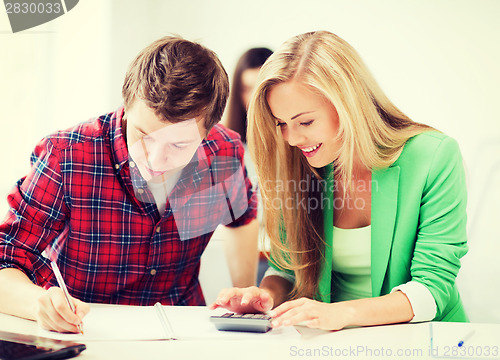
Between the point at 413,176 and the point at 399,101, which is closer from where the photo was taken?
the point at 413,176

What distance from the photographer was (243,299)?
0.95 meters

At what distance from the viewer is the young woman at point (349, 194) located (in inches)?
39.1

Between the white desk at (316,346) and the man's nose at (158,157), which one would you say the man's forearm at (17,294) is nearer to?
the white desk at (316,346)

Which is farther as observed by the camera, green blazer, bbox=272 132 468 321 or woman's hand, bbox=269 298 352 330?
green blazer, bbox=272 132 468 321

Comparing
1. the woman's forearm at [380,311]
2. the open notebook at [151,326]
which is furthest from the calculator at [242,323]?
the woman's forearm at [380,311]

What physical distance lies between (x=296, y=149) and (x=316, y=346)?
497 millimetres

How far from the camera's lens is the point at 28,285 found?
3.17ft

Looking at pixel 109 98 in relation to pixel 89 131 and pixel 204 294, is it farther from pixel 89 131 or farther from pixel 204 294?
pixel 204 294

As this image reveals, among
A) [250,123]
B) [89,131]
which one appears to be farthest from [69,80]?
[250,123]

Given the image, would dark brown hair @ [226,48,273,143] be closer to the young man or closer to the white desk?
the young man

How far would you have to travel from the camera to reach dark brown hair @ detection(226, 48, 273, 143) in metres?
1.25

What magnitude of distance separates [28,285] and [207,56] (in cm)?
58

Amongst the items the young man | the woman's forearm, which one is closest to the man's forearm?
the young man

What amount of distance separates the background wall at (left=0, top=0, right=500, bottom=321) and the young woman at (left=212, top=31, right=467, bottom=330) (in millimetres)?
91
